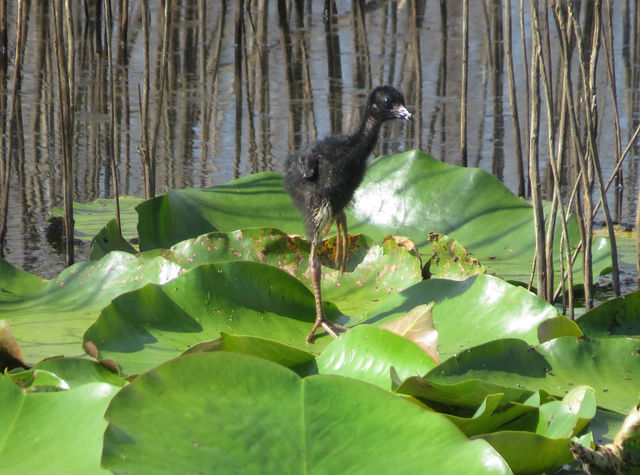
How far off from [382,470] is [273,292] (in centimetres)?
114

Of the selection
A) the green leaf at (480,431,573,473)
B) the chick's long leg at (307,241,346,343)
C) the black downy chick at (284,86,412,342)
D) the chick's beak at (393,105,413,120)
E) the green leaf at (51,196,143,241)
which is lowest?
the green leaf at (480,431,573,473)

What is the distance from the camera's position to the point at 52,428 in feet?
5.41

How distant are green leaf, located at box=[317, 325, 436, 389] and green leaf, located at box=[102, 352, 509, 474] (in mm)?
366

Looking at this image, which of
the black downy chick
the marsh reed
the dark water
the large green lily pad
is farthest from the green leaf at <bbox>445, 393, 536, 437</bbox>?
the dark water

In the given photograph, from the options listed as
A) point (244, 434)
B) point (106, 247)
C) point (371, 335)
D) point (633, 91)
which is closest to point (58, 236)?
point (106, 247)

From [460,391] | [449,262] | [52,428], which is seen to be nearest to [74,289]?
[52,428]

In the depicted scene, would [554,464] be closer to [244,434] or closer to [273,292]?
[244,434]

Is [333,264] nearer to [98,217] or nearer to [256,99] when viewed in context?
[98,217]

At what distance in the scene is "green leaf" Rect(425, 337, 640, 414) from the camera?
2.06m

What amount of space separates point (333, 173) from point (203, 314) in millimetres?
742

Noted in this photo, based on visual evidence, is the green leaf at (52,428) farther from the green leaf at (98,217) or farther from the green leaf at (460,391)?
the green leaf at (98,217)

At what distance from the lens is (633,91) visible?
6.87 m

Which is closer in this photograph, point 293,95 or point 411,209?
point 411,209

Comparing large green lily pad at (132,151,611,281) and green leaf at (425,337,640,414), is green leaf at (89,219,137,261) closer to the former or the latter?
large green lily pad at (132,151,611,281)
